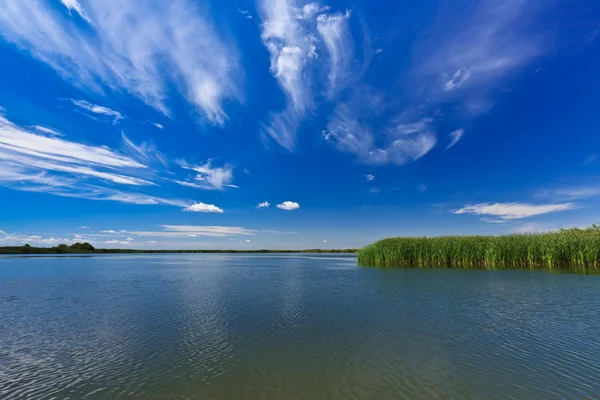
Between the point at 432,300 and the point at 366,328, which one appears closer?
the point at 366,328

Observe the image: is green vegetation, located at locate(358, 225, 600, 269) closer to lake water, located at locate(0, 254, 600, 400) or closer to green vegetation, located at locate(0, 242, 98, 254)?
lake water, located at locate(0, 254, 600, 400)

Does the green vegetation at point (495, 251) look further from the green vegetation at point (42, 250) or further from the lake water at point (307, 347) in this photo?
the green vegetation at point (42, 250)

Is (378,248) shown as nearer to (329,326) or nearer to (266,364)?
(329,326)

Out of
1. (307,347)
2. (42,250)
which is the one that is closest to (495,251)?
(307,347)

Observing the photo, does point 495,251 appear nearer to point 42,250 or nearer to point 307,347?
point 307,347

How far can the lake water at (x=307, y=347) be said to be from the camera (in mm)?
6222

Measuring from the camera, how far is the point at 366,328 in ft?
35.0

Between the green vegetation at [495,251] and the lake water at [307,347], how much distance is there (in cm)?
1833

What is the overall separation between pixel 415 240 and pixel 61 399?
129 feet

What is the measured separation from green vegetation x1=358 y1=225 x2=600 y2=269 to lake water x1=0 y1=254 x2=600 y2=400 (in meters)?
18.3


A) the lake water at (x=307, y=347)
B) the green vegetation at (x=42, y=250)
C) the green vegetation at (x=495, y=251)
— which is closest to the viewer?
the lake water at (x=307, y=347)

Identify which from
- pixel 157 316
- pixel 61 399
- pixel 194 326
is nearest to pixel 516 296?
pixel 194 326

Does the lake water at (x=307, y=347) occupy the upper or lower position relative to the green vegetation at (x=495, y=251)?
lower

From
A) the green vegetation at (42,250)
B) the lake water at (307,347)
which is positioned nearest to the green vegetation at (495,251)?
the lake water at (307,347)
